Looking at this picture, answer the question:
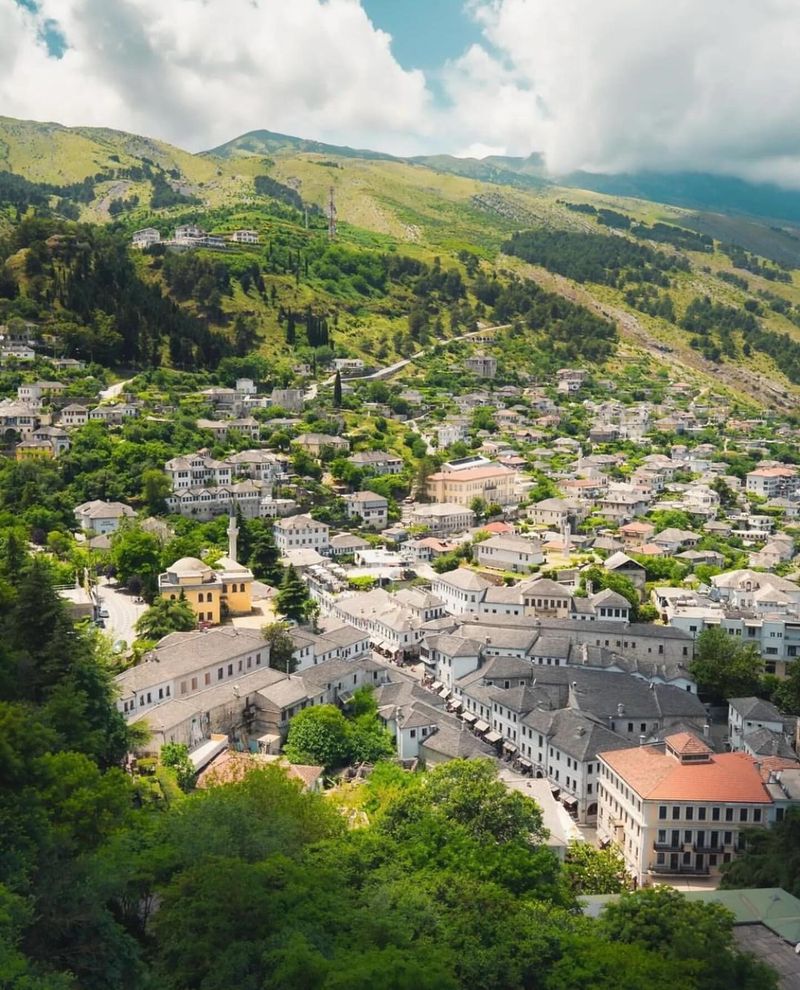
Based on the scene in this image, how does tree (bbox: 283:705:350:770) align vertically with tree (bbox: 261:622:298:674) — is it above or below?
below

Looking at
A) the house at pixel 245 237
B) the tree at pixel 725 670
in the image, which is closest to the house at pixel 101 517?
the tree at pixel 725 670

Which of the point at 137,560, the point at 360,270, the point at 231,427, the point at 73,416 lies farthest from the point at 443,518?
the point at 360,270

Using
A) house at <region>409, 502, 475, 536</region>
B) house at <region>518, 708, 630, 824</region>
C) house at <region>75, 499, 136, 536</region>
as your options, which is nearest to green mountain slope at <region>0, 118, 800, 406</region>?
house at <region>409, 502, 475, 536</region>

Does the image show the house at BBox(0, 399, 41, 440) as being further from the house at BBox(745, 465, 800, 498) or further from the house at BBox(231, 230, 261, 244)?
the house at BBox(231, 230, 261, 244)

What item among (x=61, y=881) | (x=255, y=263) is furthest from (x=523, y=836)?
(x=255, y=263)

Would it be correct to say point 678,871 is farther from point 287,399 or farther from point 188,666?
point 287,399

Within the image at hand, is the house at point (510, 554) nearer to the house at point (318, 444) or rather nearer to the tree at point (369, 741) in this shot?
the house at point (318, 444)

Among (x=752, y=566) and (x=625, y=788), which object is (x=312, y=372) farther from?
(x=625, y=788)
